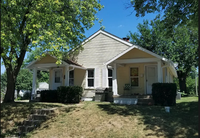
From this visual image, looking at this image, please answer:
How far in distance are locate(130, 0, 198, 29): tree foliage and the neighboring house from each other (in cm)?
284

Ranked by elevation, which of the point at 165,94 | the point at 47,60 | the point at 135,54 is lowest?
the point at 165,94

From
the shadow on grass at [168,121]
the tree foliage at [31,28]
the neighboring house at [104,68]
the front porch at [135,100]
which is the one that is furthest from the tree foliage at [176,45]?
the shadow on grass at [168,121]

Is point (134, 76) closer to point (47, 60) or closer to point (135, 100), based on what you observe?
point (135, 100)

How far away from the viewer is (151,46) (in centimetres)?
2511

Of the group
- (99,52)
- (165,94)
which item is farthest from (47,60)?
(165,94)

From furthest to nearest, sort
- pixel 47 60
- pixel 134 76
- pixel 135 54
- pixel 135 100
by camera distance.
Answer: pixel 47 60 < pixel 134 76 < pixel 135 54 < pixel 135 100

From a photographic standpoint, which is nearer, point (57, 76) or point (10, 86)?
point (10, 86)

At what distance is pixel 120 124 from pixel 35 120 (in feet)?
12.3

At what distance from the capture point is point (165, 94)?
11.1m

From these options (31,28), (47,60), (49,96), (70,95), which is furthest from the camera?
(47,60)

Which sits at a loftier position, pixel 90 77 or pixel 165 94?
pixel 90 77

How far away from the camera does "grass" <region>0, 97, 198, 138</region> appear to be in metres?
6.70

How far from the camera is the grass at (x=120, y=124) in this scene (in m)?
6.70

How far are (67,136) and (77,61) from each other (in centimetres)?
1039
